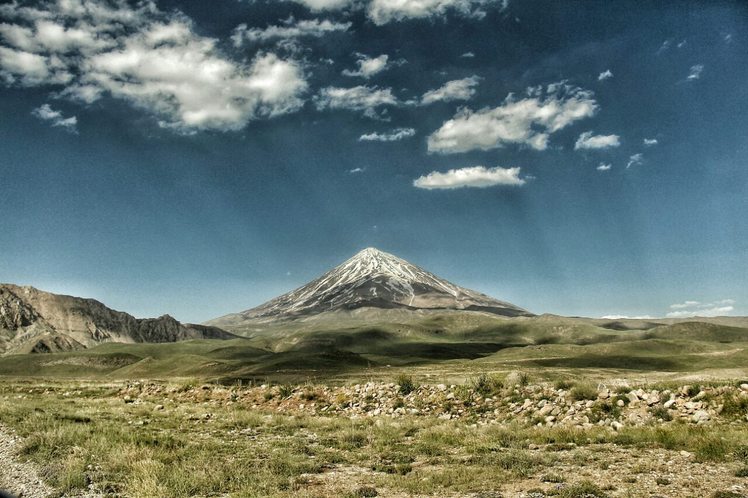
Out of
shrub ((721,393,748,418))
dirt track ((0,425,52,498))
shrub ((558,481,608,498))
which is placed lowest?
shrub ((558,481,608,498))

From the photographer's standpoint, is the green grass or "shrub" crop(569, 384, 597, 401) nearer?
the green grass

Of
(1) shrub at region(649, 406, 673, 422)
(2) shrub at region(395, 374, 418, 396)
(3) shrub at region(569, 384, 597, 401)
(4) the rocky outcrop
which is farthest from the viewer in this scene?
(2) shrub at region(395, 374, 418, 396)

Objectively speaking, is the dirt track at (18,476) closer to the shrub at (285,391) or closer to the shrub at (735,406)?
the shrub at (285,391)

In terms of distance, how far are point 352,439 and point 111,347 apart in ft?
635

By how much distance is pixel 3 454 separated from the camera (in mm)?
15094

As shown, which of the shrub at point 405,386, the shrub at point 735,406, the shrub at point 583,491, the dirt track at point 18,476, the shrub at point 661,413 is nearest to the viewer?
the shrub at point 583,491

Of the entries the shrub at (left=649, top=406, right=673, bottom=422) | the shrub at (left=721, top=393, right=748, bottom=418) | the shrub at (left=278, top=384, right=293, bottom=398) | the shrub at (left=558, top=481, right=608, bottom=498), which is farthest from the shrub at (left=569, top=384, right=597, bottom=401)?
the shrub at (left=278, top=384, right=293, bottom=398)

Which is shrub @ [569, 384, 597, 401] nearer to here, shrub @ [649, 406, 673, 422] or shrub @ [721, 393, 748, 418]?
shrub @ [649, 406, 673, 422]

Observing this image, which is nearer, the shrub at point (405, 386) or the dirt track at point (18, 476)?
the dirt track at point (18, 476)

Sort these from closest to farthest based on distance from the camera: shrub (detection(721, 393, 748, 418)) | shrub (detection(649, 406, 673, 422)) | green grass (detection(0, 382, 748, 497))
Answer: green grass (detection(0, 382, 748, 497)) < shrub (detection(721, 393, 748, 418)) < shrub (detection(649, 406, 673, 422))

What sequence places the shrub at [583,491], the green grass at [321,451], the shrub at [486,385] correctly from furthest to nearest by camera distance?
the shrub at [486,385] < the green grass at [321,451] < the shrub at [583,491]

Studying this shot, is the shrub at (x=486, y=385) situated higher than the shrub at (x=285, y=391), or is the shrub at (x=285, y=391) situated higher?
the shrub at (x=486, y=385)

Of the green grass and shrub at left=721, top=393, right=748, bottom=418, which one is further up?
shrub at left=721, top=393, right=748, bottom=418

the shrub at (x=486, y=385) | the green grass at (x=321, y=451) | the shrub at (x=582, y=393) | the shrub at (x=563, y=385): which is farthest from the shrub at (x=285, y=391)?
the shrub at (x=582, y=393)
